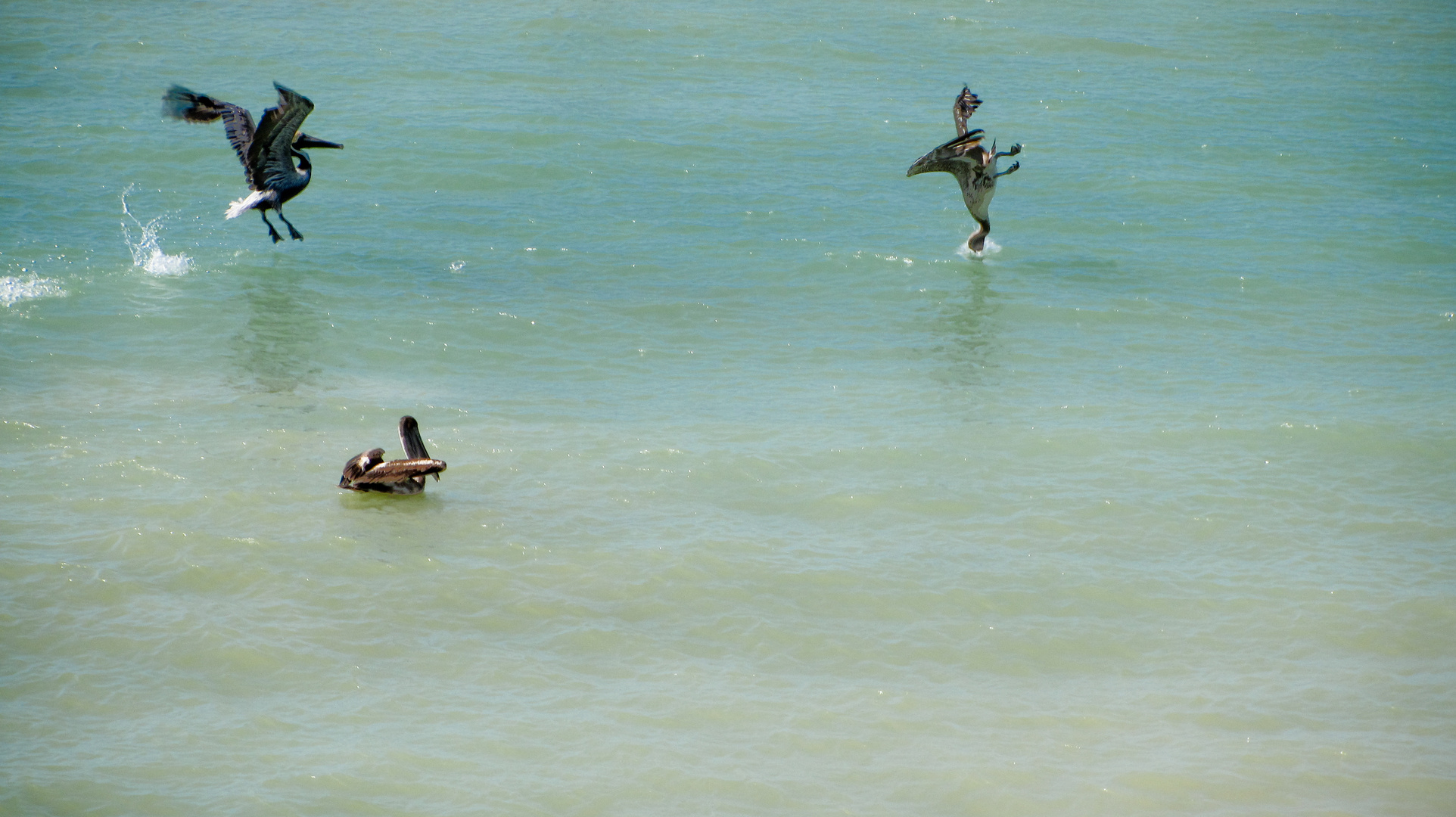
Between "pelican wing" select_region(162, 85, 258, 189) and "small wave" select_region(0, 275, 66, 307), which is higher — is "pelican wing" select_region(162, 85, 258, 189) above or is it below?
above

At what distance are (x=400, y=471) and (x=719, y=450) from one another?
97.1 inches

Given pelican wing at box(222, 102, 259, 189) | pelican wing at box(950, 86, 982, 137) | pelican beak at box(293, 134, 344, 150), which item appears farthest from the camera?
pelican wing at box(950, 86, 982, 137)

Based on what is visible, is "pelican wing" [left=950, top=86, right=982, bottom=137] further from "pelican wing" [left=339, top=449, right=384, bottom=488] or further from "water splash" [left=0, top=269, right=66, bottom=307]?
"water splash" [left=0, top=269, right=66, bottom=307]

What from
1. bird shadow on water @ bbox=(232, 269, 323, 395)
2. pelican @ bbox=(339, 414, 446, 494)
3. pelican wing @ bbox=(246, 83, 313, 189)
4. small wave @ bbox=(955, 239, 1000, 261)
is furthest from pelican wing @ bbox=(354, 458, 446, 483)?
small wave @ bbox=(955, 239, 1000, 261)

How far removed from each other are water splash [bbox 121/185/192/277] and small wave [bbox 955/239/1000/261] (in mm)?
8579

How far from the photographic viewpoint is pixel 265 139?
40.5 ft

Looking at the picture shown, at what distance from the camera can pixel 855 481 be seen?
382 inches

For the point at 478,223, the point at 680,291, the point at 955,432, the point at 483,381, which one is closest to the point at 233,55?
the point at 478,223

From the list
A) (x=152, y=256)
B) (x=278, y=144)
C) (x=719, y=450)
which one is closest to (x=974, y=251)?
(x=719, y=450)

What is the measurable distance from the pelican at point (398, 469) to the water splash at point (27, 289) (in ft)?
20.3

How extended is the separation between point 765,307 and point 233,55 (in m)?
12.8

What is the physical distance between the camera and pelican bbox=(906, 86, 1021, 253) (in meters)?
14.4

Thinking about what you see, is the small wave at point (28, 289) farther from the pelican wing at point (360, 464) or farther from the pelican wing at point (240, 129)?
the pelican wing at point (360, 464)

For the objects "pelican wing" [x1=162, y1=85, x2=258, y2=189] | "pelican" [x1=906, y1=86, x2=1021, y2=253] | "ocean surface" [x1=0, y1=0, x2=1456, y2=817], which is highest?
"pelican wing" [x1=162, y1=85, x2=258, y2=189]
